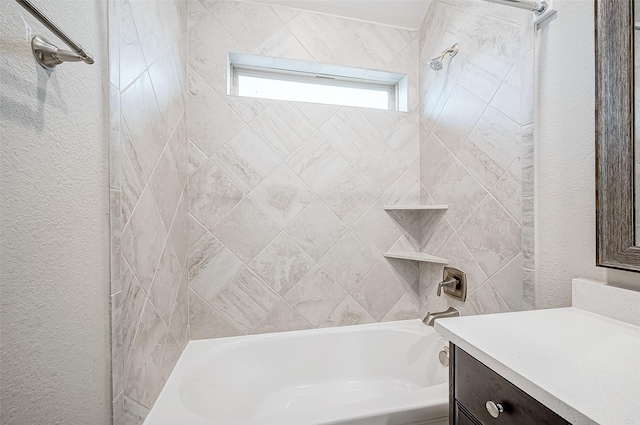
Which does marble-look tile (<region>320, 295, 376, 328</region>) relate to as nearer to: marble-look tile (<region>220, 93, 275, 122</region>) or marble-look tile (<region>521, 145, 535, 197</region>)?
marble-look tile (<region>521, 145, 535, 197</region>)

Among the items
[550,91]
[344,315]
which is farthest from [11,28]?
[344,315]

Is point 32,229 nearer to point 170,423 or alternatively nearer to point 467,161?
point 170,423

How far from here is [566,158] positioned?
867mm

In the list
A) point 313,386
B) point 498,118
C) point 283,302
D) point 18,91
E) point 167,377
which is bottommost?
point 313,386

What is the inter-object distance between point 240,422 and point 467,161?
1.40 meters

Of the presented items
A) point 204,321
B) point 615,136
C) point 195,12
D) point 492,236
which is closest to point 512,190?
point 492,236

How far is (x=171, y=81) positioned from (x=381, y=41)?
1.23m

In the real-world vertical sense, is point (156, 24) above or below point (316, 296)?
above

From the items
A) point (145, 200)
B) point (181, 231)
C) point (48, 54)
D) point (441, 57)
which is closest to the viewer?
point (48, 54)

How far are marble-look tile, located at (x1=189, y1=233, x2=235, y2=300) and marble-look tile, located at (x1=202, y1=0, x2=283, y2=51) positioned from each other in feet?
3.65

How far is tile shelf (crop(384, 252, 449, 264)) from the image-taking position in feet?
4.80

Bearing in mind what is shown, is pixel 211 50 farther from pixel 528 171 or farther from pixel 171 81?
pixel 528 171

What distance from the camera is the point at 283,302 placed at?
60.0 inches

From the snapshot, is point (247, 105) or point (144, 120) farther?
point (247, 105)
